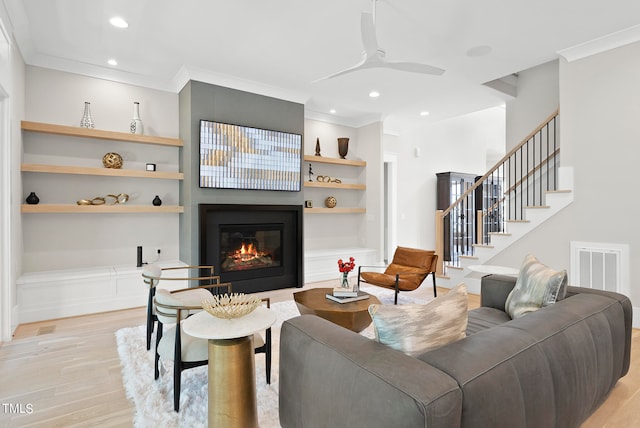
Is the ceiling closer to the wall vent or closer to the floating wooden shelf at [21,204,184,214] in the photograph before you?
the floating wooden shelf at [21,204,184,214]

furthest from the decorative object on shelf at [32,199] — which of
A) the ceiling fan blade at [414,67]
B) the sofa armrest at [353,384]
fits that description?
the ceiling fan blade at [414,67]

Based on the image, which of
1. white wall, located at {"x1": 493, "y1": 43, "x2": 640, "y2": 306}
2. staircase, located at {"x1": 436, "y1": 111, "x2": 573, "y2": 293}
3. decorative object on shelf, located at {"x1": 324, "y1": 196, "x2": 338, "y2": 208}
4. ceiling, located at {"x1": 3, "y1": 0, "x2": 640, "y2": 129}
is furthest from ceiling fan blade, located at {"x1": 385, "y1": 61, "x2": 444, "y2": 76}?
decorative object on shelf, located at {"x1": 324, "y1": 196, "x2": 338, "y2": 208}

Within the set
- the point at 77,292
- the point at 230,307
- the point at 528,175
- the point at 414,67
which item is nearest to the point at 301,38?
the point at 414,67

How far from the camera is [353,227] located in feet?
22.5

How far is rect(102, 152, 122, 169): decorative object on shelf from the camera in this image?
→ 14.1ft

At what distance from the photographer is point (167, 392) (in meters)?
2.29

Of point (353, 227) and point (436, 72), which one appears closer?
point (436, 72)

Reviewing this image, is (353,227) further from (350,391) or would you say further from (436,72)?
(350,391)

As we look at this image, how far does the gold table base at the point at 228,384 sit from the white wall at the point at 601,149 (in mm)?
3995

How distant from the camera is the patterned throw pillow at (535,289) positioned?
224cm

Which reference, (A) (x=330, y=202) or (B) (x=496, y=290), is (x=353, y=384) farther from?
(A) (x=330, y=202)

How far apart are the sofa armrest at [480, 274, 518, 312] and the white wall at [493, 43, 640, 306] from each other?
66.9 inches

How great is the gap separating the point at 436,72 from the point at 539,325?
252 centimetres

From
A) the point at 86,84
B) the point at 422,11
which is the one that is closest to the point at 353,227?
the point at 422,11
